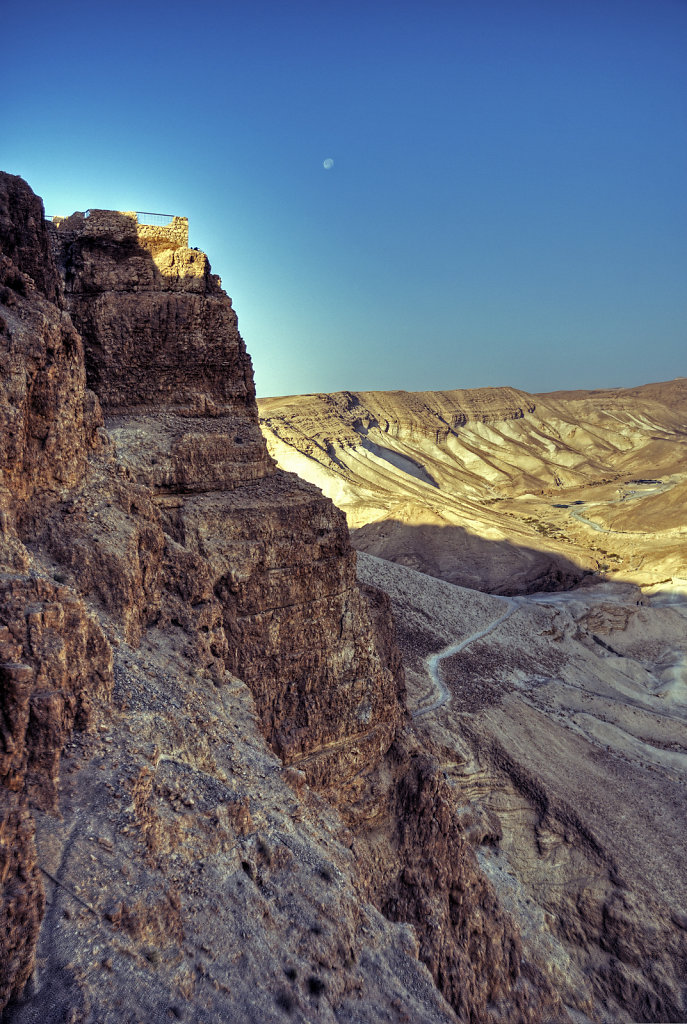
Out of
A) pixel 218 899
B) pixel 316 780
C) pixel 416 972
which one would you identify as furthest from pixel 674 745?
pixel 218 899

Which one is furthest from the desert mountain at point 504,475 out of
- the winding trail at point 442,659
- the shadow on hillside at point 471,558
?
the winding trail at point 442,659

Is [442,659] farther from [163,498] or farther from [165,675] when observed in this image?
[165,675]

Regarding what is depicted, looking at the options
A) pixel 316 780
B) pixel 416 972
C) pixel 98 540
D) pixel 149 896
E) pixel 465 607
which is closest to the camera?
pixel 149 896

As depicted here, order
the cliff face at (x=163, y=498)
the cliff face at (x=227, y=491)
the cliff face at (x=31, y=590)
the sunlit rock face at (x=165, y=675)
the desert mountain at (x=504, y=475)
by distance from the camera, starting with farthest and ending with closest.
A: the desert mountain at (x=504, y=475)
the cliff face at (x=227, y=491)
the cliff face at (x=163, y=498)
the sunlit rock face at (x=165, y=675)
the cliff face at (x=31, y=590)

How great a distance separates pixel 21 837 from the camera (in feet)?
20.6

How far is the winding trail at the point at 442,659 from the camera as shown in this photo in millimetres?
25500

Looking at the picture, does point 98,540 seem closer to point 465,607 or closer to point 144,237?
point 144,237

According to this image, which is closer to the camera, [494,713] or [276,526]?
[276,526]

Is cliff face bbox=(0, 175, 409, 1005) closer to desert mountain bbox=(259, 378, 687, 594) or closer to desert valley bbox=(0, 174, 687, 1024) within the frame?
desert valley bbox=(0, 174, 687, 1024)

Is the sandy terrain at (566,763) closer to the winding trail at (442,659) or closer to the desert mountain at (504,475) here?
the winding trail at (442,659)

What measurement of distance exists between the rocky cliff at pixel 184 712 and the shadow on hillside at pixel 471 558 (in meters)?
32.8

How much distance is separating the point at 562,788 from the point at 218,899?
17.4 metres

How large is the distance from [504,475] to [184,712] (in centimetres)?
9592

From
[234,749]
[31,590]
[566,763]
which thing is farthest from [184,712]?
[566,763]
